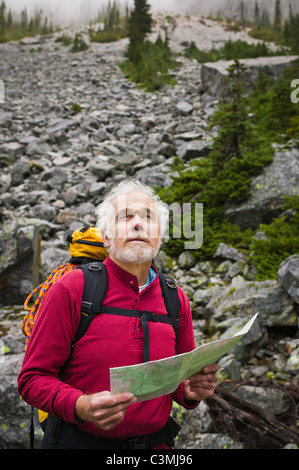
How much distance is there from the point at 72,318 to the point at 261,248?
18.6 ft

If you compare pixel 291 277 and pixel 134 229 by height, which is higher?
pixel 134 229

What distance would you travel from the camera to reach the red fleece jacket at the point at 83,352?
5.06ft

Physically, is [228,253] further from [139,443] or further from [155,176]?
[139,443]

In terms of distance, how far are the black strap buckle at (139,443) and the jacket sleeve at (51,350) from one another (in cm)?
43

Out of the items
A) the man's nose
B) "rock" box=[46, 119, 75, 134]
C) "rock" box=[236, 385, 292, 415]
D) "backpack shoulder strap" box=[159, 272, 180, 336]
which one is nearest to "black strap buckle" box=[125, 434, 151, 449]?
"backpack shoulder strap" box=[159, 272, 180, 336]

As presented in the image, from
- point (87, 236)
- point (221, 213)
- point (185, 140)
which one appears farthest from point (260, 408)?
point (185, 140)

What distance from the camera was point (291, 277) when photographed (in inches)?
196

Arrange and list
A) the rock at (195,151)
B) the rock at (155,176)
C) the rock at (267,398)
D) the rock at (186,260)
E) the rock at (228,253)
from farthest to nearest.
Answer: the rock at (195,151) → the rock at (155,176) → the rock at (186,260) → the rock at (228,253) → the rock at (267,398)

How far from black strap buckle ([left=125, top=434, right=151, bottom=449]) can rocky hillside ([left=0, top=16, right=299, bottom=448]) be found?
170 centimetres

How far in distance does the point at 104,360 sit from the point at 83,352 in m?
0.12

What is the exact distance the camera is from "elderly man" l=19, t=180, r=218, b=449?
148 cm

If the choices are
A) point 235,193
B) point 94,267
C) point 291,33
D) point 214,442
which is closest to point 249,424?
point 214,442

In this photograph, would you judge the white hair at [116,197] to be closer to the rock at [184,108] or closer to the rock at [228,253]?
the rock at [228,253]

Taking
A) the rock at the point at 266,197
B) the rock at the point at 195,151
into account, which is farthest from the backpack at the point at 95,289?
the rock at the point at 195,151
